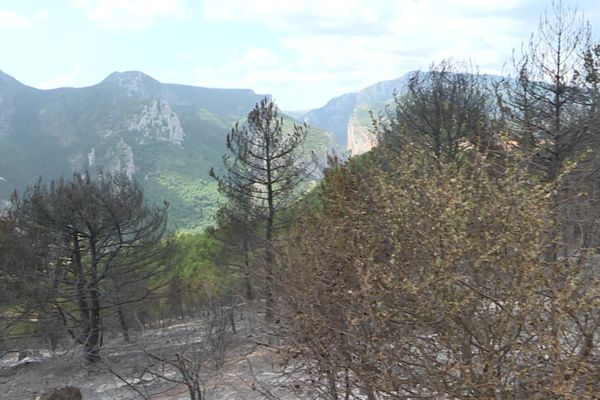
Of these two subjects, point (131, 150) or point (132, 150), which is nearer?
point (131, 150)

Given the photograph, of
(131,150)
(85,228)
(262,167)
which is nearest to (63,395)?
(85,228)

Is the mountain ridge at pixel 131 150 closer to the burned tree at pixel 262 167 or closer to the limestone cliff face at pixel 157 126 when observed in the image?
the limestone cliff face at pixel 157 126

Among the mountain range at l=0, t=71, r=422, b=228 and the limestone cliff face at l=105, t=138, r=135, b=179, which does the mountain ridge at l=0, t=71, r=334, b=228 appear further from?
the limestone cliff face at l=105, t=138, r=135, b=179

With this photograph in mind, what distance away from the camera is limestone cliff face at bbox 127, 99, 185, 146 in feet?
588

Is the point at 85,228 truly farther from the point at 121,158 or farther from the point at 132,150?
the point at 132,150

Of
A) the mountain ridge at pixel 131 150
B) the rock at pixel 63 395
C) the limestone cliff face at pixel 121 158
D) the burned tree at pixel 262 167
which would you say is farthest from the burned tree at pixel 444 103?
the limestone cliff face at pixel 121 158

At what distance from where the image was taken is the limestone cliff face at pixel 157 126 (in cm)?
17925

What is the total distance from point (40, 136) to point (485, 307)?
678 feet

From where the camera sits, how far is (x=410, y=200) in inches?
167

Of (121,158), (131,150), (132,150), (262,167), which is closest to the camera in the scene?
(262,167)

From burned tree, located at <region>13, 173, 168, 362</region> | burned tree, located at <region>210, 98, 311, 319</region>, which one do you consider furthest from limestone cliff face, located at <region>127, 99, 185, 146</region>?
burned tree, located at <region>210, 98, 311, 319</region>

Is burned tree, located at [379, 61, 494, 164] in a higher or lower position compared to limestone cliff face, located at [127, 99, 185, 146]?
lower

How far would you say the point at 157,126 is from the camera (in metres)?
182

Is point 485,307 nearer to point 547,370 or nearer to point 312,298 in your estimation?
point 547,370
